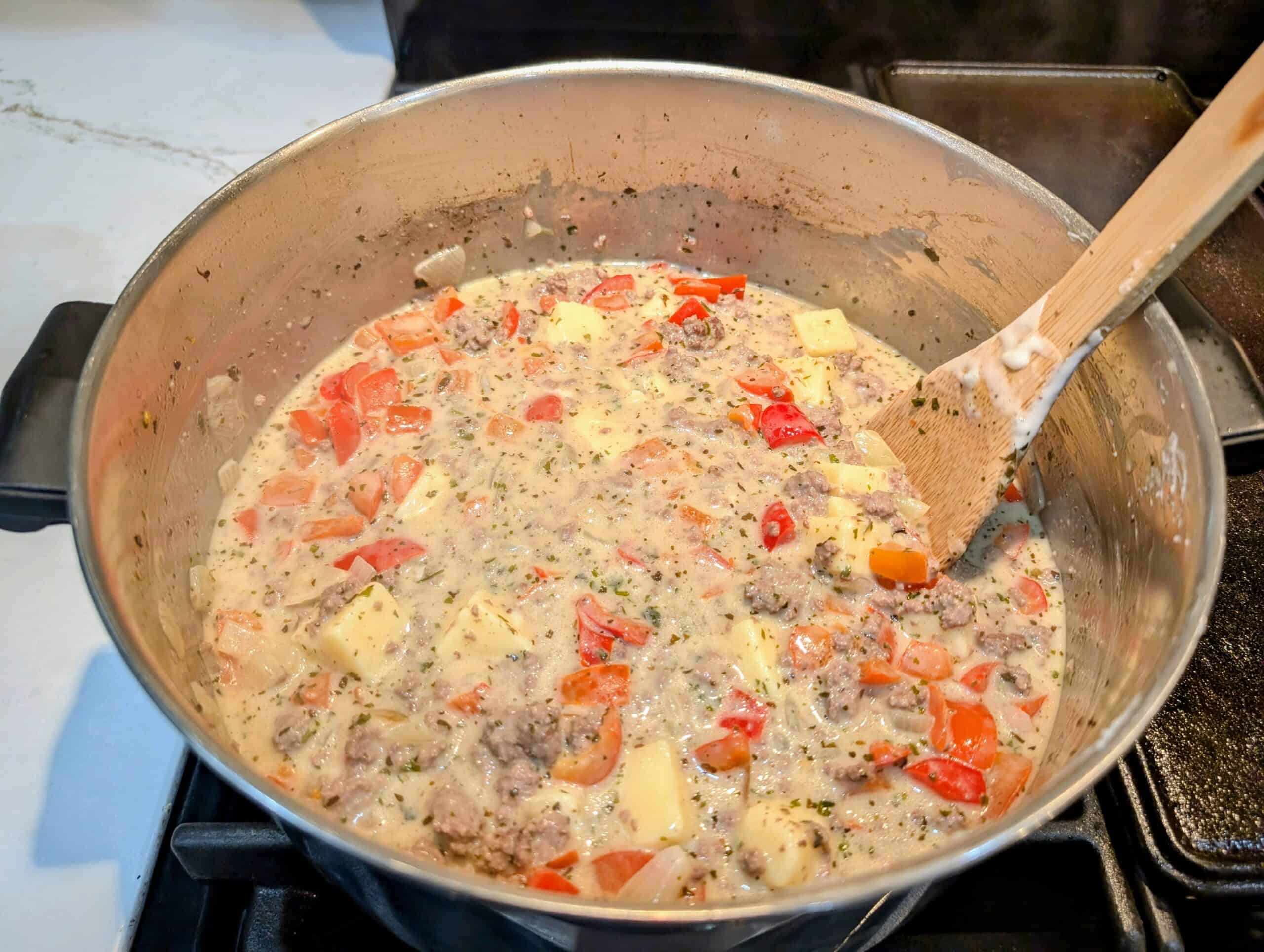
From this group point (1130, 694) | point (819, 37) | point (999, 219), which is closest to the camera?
point (1130, 694)

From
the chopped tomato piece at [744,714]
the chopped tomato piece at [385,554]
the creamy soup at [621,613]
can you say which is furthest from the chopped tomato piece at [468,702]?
the chopped tomato piece at [744,714]

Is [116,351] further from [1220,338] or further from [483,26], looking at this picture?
[1220,338]

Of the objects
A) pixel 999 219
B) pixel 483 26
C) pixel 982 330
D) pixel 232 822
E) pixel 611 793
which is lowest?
pixel 232 822

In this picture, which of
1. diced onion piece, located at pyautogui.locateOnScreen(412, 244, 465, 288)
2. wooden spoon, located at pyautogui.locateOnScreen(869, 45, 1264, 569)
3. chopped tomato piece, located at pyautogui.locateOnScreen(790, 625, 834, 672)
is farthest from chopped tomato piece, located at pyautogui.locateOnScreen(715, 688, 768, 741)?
diced onion piece, located at pyautogui.locateOnScreen(412, 244, 465, 288)

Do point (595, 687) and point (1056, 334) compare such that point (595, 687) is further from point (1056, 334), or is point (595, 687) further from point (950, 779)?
point (1056, 334)

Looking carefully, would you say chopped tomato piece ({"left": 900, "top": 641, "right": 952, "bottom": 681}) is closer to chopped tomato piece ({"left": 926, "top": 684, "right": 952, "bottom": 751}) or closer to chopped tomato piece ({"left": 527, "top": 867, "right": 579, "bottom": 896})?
chopped tomato piece ({"left": 926, "top": 684, "right": 952, "bottom": 751})

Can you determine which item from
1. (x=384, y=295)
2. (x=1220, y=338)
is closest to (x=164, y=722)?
(x=384, y=295)

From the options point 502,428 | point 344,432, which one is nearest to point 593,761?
point 502,428

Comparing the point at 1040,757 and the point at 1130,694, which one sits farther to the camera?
the point at 1040,757
